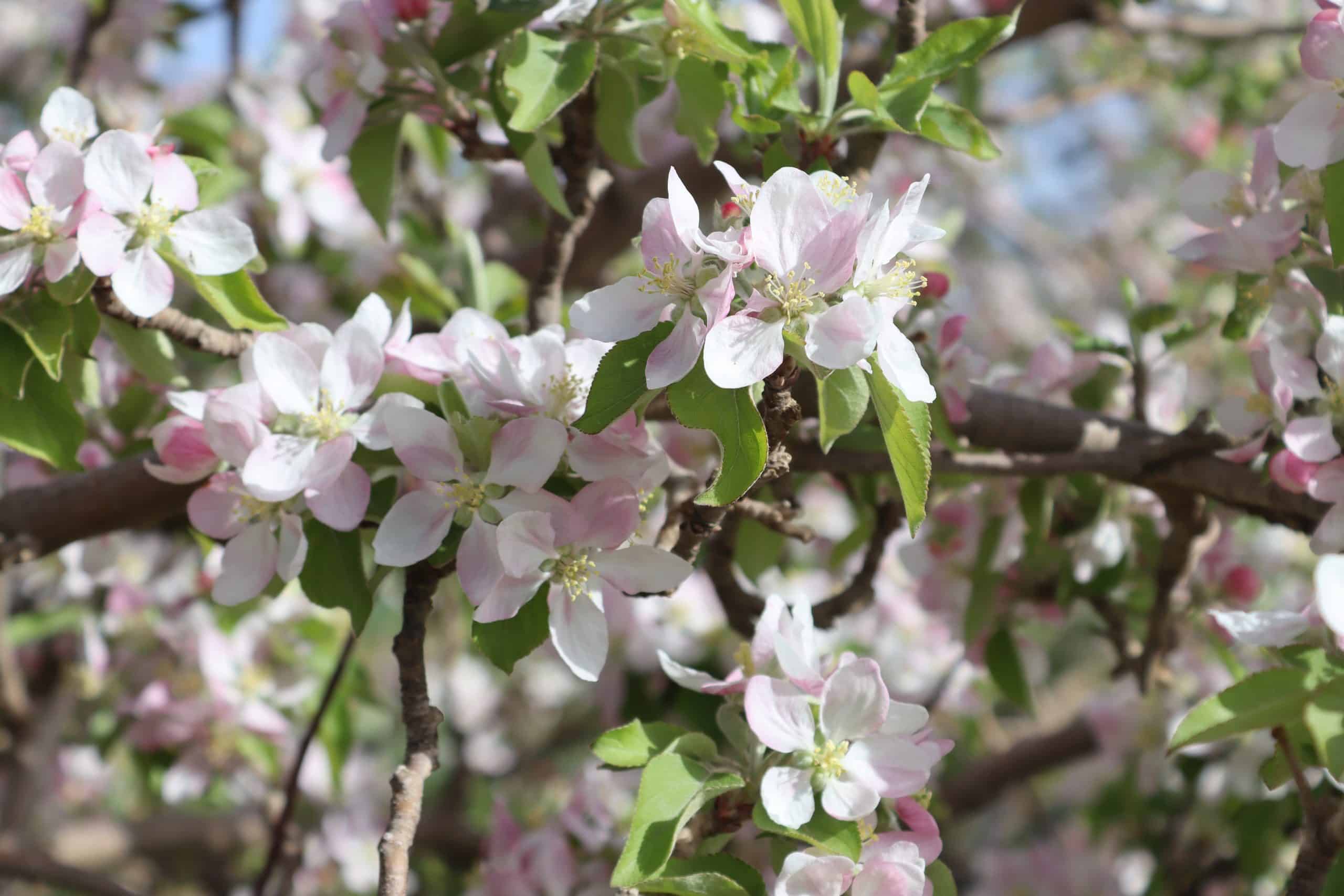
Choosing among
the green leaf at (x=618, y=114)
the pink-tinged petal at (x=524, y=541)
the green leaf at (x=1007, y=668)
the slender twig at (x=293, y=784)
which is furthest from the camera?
the green leaf at (x=1007, y=668)

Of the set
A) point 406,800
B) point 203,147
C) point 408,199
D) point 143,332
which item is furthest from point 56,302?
point 408,199

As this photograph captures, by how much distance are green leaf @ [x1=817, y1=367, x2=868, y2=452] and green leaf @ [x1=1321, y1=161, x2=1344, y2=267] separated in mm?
418

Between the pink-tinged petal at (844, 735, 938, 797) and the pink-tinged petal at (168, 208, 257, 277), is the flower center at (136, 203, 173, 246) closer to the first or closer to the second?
the pink-tinged petal at (168, 208, 257, 277)

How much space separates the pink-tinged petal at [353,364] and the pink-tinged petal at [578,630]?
208 mm

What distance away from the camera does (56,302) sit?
91 centimetres

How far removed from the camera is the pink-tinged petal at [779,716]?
81 centimetres

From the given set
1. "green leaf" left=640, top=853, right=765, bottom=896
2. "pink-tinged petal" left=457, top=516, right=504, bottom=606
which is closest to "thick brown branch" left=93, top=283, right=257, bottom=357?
"pink-tinged petal" left=457, top=516, right=504, bottom=606

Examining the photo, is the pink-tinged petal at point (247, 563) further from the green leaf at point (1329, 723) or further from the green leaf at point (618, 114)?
the green leaf at point (1329, 723)

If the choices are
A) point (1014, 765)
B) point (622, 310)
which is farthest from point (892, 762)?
point (1014, 765)

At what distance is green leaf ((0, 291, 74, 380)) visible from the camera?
2.92 feet

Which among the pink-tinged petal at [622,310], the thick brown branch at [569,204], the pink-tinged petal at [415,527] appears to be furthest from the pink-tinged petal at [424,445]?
the thick brown branch at [569,204]

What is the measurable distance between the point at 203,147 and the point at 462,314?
1.11m

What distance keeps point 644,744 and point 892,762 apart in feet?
0.57

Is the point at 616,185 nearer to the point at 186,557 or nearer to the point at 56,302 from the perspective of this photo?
the point at 186,557
